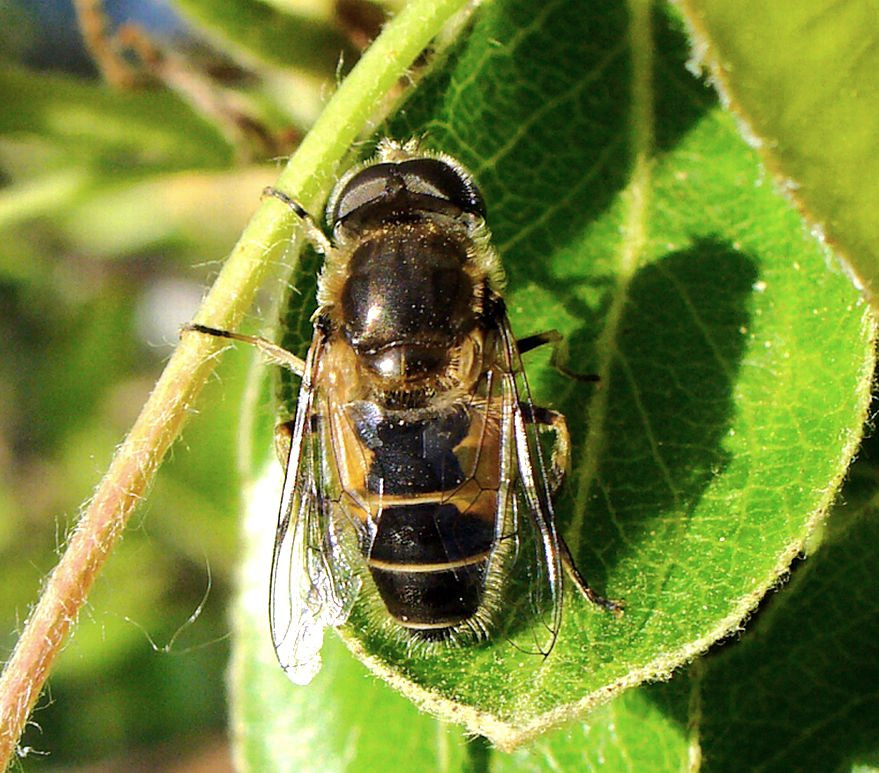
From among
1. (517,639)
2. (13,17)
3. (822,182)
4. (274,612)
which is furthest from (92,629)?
(822,182)

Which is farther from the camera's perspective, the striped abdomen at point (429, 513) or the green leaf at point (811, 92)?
the striped abdomen at point (429, 513)

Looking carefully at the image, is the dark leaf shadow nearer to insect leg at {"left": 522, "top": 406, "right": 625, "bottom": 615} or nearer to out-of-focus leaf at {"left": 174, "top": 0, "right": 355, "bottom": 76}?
insect leg at {"left": 522, "top": 406, "right": 625, "bottom": 615}

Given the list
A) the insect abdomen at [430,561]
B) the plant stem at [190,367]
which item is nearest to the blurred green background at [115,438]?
the insect abdomen at [430,561]

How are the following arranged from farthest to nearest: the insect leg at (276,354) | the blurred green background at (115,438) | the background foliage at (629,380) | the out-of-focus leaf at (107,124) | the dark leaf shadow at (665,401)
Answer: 1. the blurred green background at (115,438)
2. the out-of-focus leaf at (107,124)
3. the insect leg at (276,354)
4. the dark leaf shadow at (665,401)
5. the background foliage at (629,380)

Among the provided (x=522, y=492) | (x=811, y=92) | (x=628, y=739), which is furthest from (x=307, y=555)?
(x=811, y=92)

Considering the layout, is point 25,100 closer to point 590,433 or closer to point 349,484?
point 349,484

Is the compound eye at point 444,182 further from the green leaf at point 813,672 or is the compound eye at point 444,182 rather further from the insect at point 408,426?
the green leaf at point 813,672

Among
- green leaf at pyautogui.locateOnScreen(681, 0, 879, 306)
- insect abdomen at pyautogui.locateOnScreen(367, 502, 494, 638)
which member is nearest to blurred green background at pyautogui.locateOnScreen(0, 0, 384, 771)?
insect abdomen at pyautogui.locateOnScreen(367, 502, 494, 638)

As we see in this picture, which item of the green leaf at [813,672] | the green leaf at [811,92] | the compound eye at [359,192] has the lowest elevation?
the green leaf at [813,672]
